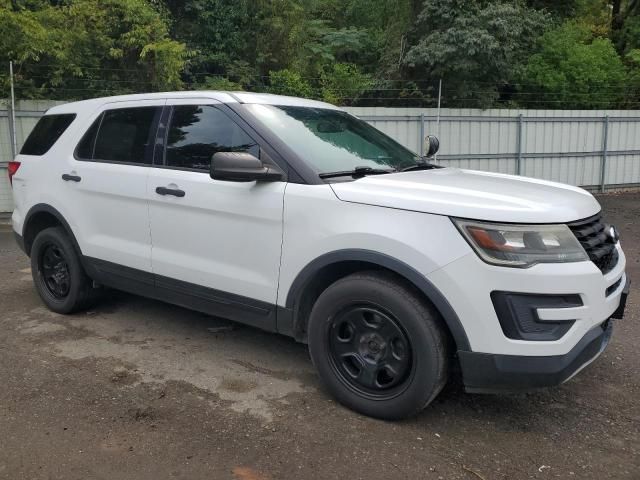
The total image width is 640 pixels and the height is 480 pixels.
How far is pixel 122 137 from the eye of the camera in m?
4.73

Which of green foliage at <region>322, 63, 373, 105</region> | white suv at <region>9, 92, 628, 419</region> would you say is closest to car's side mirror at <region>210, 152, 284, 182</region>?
white suv at <region>9, 92, 628, 419</region>

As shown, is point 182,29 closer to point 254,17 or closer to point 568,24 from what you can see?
point 254,17

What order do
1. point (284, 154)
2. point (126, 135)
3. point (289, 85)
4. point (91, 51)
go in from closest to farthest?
point (284, 154)
point (126, 135)
point (91, 51)
point (289, 85)

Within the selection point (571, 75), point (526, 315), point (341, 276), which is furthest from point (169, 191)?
point (571, 75)

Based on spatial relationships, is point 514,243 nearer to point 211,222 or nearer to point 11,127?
point 211,222

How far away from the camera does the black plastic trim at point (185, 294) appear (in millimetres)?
3867

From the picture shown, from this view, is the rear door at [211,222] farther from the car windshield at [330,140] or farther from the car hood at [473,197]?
the car hood at [473,197]

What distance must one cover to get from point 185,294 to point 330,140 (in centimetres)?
146

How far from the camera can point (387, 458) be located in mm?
3057

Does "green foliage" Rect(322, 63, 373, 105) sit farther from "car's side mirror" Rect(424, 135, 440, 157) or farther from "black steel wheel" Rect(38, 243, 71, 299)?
"black steel wheel" Rect(38, 243, 71, 299)

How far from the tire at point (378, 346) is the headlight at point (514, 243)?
0.45m

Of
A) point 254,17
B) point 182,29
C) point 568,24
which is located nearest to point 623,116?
point 568,24

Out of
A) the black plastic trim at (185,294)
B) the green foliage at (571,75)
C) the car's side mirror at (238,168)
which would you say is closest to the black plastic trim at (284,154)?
the car's side mirror at (238,168)

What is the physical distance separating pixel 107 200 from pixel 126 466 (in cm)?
231
